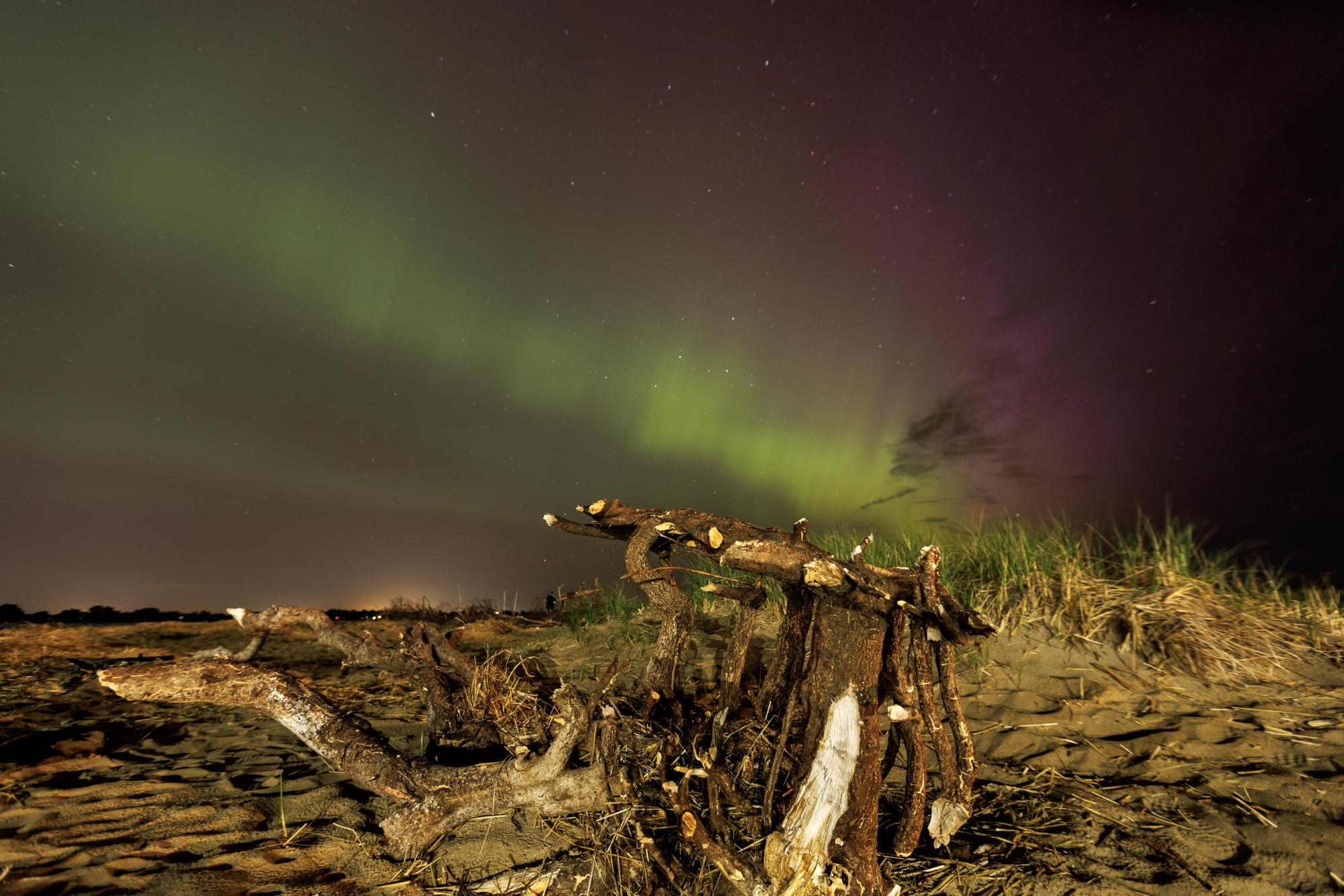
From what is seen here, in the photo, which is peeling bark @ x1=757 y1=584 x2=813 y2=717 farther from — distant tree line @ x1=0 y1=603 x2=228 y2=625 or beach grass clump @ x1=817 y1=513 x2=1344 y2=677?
distant tree line @ x1=0 y1=603 x2=228 y2=625

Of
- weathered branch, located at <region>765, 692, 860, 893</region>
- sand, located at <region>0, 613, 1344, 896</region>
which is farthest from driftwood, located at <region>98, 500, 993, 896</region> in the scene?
sand, located at <region>0, 613, 1344, 896</region>

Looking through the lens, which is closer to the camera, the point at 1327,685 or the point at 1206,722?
the point at 1206,722

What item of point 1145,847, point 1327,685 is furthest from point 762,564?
point 1327,685

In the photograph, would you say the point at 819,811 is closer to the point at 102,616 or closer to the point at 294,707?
the point at 294,707

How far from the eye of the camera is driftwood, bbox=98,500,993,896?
2.47 m

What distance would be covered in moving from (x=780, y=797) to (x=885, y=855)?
57cm

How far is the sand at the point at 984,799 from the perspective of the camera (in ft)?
8.24

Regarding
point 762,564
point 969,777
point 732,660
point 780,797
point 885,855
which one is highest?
point 762,564

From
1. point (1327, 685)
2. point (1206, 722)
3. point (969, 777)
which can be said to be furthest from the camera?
point (1327, 685)

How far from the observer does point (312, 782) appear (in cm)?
351

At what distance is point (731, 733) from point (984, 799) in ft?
5.10

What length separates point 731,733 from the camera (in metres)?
3.56

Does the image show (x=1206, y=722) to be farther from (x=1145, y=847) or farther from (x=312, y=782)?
(x=312, y=782)

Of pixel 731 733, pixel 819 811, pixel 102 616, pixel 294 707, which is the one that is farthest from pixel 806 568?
pixel 102 616
